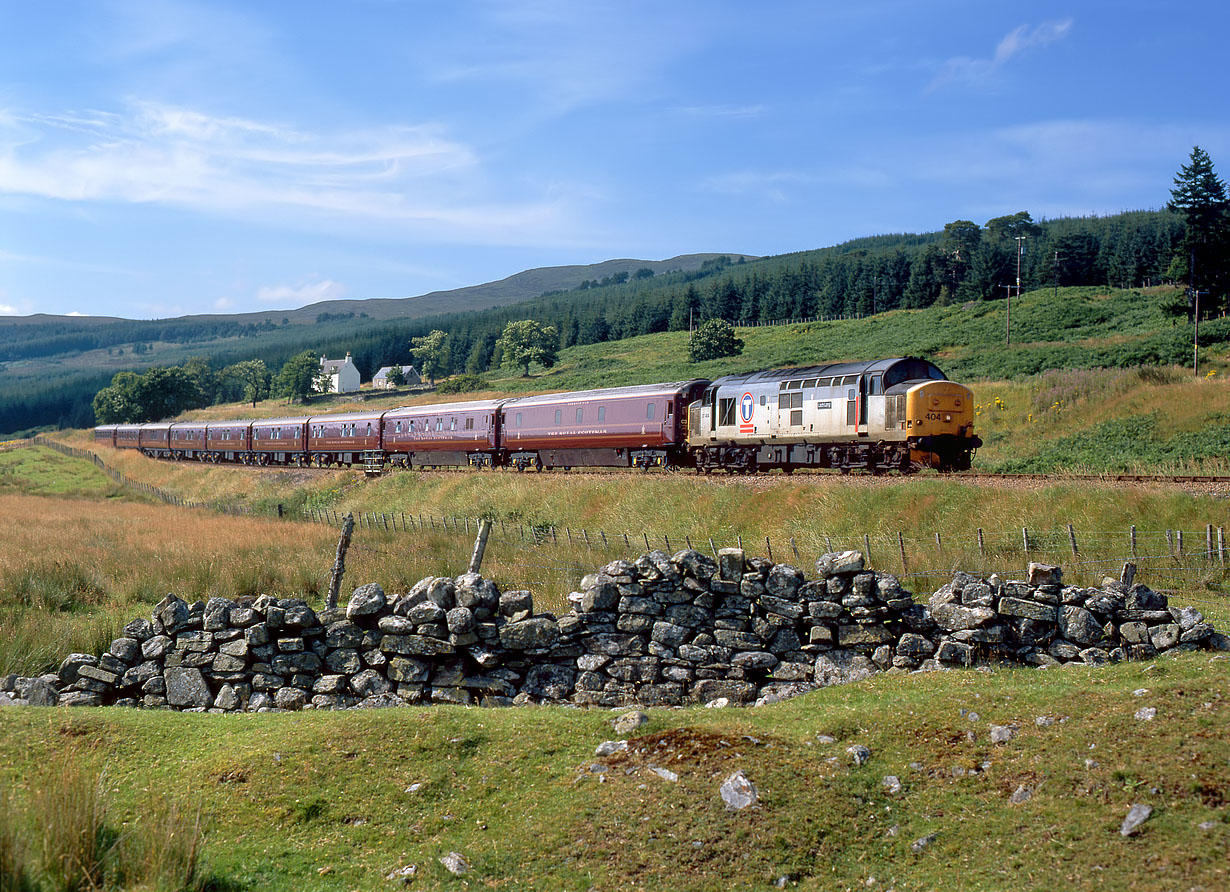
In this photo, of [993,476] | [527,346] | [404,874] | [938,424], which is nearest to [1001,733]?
[404,874]

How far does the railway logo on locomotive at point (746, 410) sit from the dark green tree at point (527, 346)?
99.6 metres

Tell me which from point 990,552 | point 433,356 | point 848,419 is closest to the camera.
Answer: point 990,552

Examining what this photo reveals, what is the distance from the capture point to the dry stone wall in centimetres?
1139

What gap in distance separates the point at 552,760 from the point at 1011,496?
54.2ft

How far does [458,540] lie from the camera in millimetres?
23609

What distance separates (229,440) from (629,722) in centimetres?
7243

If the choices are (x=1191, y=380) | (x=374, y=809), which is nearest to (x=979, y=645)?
(x=374, y=809)

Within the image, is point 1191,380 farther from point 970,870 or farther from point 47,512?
point 47,512

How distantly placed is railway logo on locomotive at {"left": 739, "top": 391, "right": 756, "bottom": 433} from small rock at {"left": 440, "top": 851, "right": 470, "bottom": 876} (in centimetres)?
2540

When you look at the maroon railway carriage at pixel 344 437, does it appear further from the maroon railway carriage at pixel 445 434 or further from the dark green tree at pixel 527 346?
the dark green tree at pixel 527 346

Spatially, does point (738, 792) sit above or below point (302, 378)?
below

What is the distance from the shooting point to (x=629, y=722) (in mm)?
9180

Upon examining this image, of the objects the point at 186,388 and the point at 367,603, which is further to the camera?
the point at 186,388

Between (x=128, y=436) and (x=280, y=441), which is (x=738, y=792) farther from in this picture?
(x=128, y=436)
